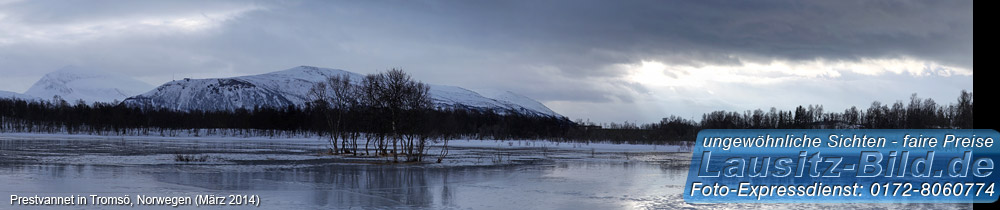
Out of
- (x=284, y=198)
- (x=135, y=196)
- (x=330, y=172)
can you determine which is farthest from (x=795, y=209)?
(x=330, y=172)

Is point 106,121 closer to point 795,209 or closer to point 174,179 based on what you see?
point 174,179

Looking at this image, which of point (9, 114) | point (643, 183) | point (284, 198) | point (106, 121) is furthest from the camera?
point (9, 114)

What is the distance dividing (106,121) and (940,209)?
16129 centimetres

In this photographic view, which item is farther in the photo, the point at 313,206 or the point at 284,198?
the point at 284,198

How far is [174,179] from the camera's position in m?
23.0

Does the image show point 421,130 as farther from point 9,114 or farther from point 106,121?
point 9,114

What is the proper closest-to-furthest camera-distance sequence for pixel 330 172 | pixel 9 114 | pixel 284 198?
1. pixel 284 198
2. pixel 330 172
3. pixel 9 114

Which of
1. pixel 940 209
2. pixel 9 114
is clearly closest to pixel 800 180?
pixel 940 209

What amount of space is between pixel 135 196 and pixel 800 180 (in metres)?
21.2

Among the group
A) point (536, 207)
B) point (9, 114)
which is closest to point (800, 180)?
point (536, 207)

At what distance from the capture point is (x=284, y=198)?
704 inches

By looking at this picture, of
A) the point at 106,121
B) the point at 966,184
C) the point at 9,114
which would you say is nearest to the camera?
the point at 966,184

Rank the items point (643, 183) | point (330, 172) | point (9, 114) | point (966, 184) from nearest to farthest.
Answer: point (966, 184) < point (643, 183) < point (330, 172) < point (9, 114)

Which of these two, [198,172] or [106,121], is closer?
[198,172]
